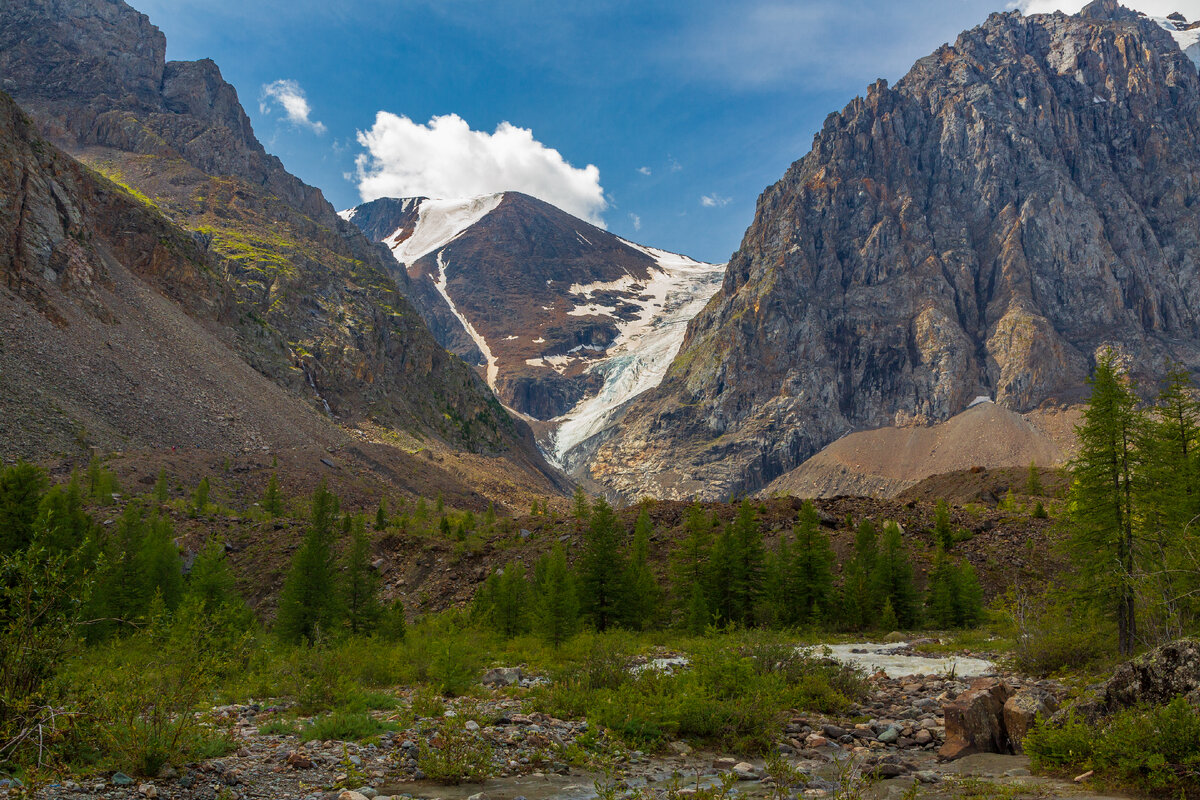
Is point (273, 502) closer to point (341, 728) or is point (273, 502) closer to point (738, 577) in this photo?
point (738, 577)

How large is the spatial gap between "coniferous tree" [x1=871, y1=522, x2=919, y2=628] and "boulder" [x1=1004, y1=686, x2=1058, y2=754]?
2323cm

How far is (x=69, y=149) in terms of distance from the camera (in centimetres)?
16400

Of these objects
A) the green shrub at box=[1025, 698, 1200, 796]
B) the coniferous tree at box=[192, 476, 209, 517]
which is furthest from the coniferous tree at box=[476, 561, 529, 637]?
the coniferous tree at box=[192, 476, 209, 517]

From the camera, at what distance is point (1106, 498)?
21297 millimetres

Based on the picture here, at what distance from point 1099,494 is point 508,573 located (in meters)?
22.6

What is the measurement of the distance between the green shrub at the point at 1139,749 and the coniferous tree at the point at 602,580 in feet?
76.7

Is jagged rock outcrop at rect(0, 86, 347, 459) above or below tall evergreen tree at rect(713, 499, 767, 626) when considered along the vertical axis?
above

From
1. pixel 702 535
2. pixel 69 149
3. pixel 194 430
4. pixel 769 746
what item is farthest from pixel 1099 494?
pixel 69 149

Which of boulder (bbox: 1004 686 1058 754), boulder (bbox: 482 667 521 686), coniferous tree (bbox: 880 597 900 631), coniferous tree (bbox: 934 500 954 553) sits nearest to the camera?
boulder (bbox: 1004 686 1058 754)

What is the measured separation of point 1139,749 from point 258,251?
15739 cm

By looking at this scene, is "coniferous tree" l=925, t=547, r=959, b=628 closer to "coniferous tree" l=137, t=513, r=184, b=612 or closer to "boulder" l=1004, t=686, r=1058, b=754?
"boulder" l=1004, t=686, r=1058, b=754

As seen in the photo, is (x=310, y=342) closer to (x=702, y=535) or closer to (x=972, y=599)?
(x=702, y=535)

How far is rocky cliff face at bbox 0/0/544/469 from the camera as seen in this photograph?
125 meters

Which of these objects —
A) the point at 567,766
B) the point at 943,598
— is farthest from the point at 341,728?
the point at 943,598
